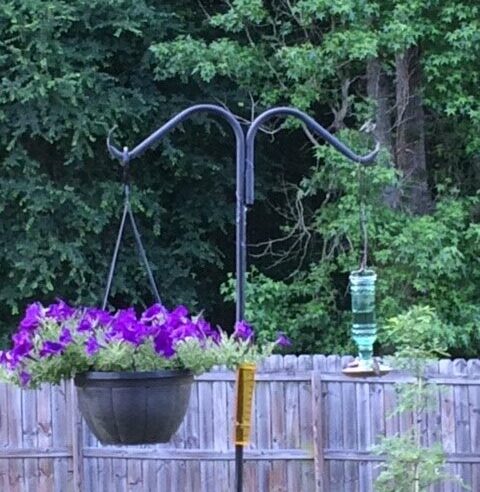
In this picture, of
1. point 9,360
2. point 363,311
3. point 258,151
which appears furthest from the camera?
point 258,151

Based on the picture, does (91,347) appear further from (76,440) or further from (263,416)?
(76,440)

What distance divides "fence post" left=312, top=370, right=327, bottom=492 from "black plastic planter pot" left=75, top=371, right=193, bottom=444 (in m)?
3.02

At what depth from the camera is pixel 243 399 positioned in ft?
8.77

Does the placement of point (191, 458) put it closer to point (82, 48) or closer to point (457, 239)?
point (457, 239)

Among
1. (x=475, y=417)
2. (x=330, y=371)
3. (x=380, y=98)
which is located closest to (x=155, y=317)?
(x=330, y=371)

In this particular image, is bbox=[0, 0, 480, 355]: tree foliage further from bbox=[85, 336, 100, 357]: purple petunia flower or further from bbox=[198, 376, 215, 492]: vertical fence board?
bbox=[85, 336, 100, 357]: purple petunia flower

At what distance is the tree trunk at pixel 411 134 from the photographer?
24.6 ft

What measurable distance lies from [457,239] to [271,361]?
1994 millimetres

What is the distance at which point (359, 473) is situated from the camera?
5684 mm

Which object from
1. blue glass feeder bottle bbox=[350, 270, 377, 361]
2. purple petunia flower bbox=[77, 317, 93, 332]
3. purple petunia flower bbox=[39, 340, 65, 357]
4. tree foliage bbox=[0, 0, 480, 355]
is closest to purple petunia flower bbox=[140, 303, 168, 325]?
purple petunia flower bbox=[77, 317, 93, 332]

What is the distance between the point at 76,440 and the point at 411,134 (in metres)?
3.49

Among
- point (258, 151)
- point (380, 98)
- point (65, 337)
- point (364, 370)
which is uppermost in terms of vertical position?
point (380, 98)

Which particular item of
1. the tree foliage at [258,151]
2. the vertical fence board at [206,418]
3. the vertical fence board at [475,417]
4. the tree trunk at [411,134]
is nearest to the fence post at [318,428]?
the vertical fence board at [206,418]

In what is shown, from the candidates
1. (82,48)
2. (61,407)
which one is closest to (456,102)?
(82,48)
